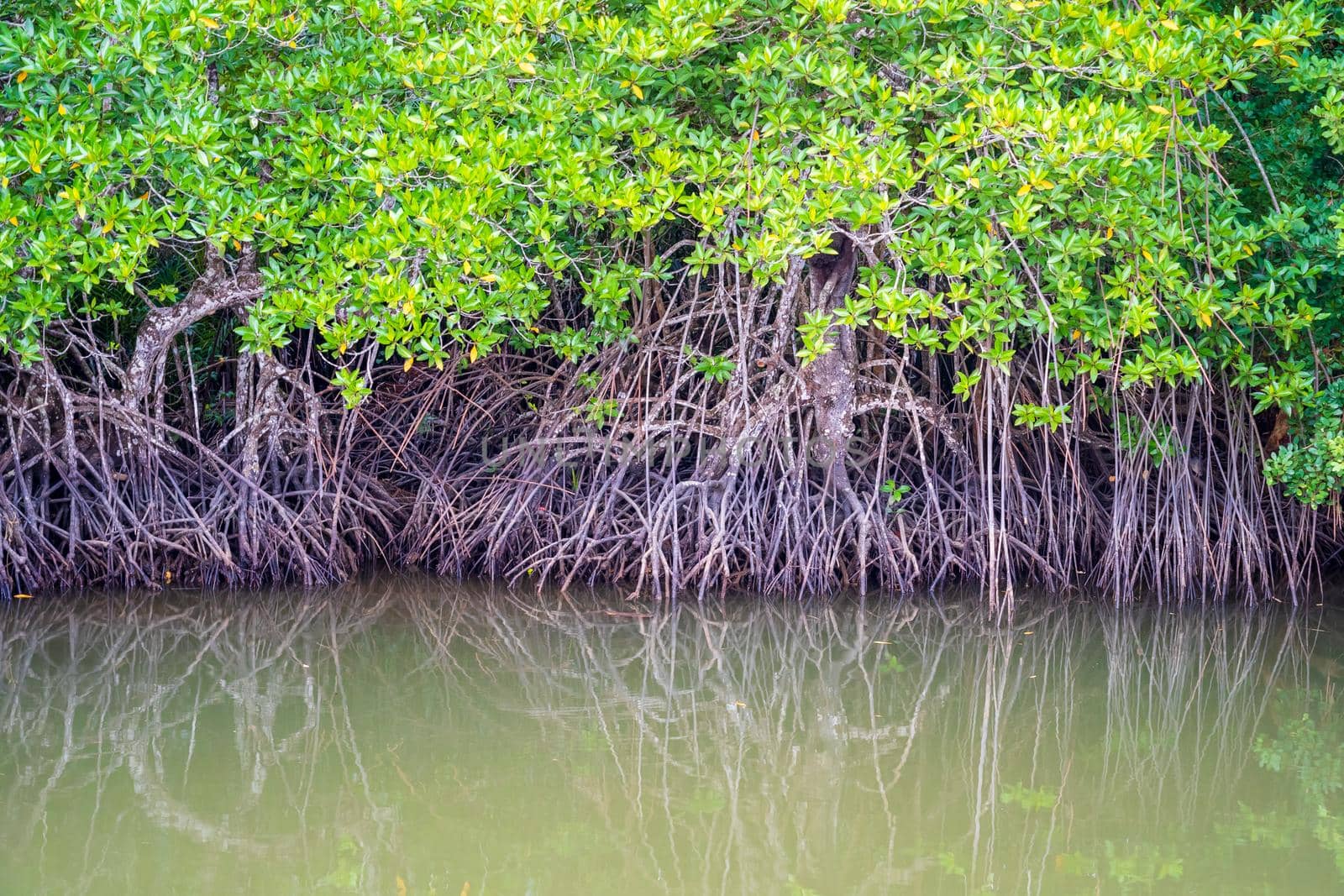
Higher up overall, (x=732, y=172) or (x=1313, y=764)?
(x=732, y=172)

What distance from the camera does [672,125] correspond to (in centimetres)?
424

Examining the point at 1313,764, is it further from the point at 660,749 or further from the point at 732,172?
the point at 732,172

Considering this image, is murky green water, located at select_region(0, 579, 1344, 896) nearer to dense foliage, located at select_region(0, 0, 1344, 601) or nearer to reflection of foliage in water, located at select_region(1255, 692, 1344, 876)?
reflection of foliage in water, located at select_region(1255, 692, 1344, 876)

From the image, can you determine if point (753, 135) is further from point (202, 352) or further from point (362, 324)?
point (202, 352)

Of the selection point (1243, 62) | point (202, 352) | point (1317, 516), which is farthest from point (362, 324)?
point (1317, 516)

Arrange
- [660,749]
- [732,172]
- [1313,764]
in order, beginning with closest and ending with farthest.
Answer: [1313,764], [660,749], [732,172]

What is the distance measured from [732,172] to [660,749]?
1.89 metres

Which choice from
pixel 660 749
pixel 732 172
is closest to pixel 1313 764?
pixel 660 749

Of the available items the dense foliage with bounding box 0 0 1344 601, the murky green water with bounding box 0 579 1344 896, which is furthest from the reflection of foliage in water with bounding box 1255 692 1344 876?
the dense foliage with bounding box 0 0 1344 601

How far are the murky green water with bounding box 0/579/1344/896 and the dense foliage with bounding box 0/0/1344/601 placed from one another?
88 cm

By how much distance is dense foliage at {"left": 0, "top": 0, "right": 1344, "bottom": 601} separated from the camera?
12.9 ft

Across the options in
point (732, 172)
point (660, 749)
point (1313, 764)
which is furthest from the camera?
point (732, 172)

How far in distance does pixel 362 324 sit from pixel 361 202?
0.40 meters

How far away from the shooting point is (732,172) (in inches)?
166
